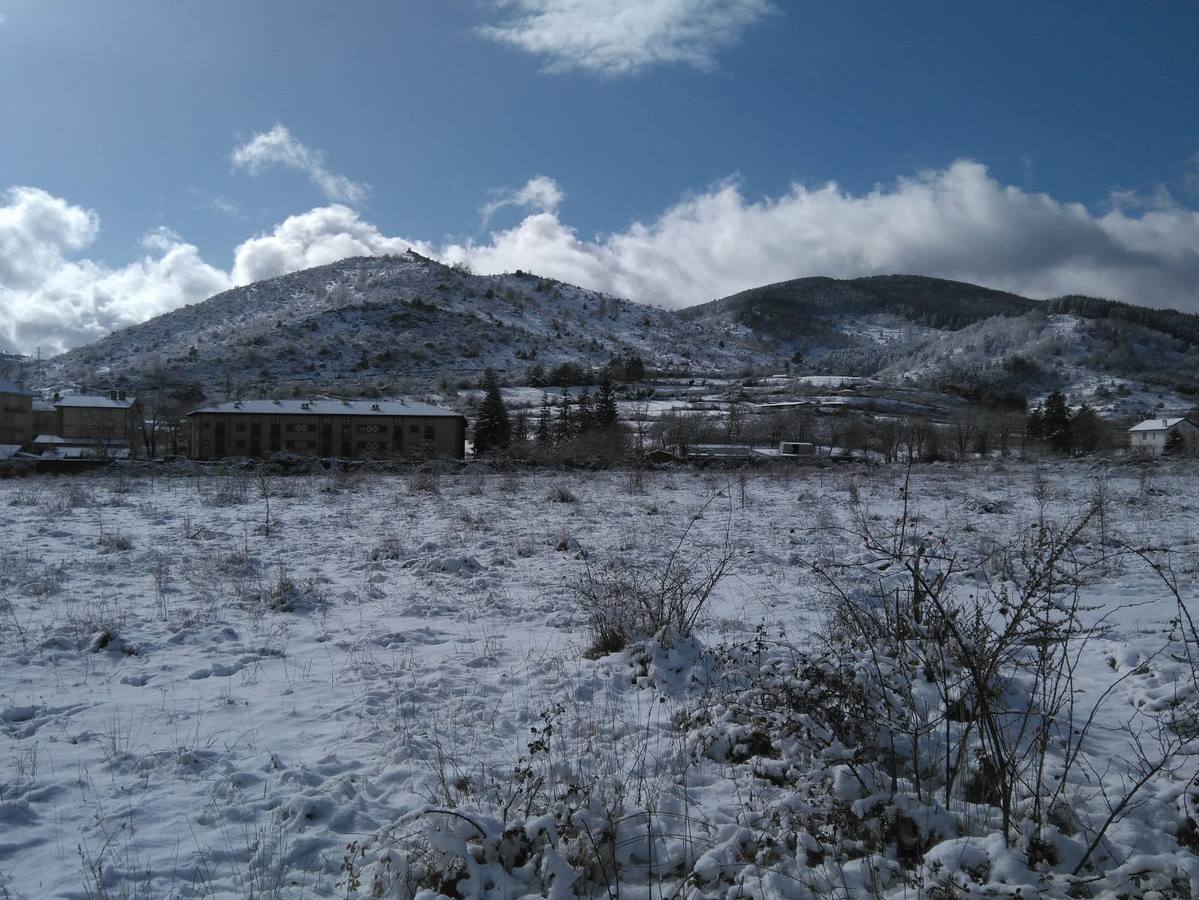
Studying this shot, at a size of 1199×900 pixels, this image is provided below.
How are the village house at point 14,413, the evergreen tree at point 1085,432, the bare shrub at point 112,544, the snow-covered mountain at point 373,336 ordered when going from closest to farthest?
the bare shrub at point 112,544, the evergreen tree at point 1085,432, the village house at point 14,413, the snow-covered mountain at point 373,336

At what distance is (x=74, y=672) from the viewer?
5418 mm

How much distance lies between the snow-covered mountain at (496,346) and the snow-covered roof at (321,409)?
38.8 meters

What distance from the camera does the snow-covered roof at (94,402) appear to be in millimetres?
67000

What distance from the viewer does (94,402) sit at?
224ft

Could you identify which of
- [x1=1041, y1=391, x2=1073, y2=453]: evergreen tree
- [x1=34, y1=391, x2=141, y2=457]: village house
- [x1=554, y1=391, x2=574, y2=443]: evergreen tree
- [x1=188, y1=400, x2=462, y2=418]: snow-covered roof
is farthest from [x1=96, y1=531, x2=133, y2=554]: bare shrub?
[x1=1041, y1=391, x2=1073, y2=453]: evergreen tree

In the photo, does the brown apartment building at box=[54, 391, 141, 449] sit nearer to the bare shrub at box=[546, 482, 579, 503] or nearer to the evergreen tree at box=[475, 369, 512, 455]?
the evergreen tree at box=[475, 369, 512, 455]

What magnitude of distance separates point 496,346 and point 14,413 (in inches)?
3547

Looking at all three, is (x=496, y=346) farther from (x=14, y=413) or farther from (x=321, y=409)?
(x=321, y=409)

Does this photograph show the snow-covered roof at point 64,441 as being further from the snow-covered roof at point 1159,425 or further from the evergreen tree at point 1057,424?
the snow-covered roof at point 1159,425

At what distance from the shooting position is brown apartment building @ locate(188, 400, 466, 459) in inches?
2114

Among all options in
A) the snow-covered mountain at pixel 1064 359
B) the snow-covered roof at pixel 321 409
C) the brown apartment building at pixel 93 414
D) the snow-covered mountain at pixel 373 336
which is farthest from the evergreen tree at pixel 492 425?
the snow-covered mountain at pixel 1064 359

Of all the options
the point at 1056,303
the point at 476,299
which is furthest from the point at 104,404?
the point at 1056,303

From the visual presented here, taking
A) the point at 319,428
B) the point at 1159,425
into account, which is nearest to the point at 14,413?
the point at 319,428

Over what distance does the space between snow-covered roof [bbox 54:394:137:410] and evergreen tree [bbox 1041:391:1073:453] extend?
304 ft
